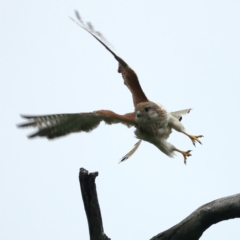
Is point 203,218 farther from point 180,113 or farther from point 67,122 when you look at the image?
point 180,113

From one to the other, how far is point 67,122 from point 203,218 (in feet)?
8.36

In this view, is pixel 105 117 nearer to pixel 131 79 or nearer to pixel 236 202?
pixel 131 79

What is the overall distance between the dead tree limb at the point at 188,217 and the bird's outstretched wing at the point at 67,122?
1.31 meters

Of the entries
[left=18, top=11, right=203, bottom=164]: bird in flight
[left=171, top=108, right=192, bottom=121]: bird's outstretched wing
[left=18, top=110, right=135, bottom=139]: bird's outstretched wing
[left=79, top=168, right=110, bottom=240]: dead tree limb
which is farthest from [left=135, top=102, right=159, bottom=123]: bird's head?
[left=79, top=168, right=110, bottom=240]: dead tree limb

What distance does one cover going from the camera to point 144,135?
10.0 m

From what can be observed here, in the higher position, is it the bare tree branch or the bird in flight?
the bird in flight

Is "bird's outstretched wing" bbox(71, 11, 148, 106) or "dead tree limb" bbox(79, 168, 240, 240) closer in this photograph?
"dead tree limb" bbox(79, 168, 240, 240)

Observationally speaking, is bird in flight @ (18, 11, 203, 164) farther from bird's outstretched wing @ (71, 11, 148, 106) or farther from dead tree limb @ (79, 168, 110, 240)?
dead tree limb @ (79, 168, 110, 240)

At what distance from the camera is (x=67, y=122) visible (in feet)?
29.3

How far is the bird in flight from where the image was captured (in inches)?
343

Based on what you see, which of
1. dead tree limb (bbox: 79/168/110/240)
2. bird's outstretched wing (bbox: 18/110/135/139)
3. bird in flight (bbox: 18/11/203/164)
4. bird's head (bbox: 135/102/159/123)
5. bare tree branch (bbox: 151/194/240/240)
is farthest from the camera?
bird's head (bbox: 135/102/159/123)

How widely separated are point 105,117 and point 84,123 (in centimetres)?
32

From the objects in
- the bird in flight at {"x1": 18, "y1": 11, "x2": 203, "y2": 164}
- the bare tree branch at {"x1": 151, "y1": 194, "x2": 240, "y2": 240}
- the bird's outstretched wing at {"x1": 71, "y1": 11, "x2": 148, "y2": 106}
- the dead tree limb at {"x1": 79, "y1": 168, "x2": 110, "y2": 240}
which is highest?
the bird's outstretched wing at {"x1": 71, "y1": 11, "x2": 148, "y2": 106}

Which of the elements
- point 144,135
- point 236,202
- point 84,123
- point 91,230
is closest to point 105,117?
point 84,123
